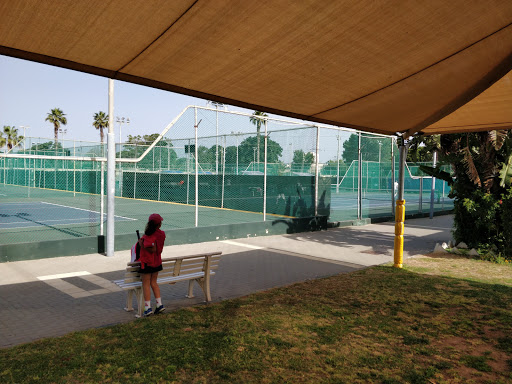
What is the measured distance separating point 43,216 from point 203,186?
731cm

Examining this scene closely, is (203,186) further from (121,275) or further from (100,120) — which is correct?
(100,120)

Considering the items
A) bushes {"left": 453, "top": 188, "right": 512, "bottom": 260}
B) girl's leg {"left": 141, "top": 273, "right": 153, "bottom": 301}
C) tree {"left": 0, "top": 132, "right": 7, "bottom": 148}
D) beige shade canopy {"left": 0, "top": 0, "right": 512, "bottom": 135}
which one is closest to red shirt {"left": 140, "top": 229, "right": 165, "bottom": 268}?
girl's leg {"left": 141, "top": 273, "right": 153, "bottom": 301}

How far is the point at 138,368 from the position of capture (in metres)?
4.22

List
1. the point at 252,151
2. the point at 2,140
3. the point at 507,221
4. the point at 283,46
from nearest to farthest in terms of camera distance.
Answer: 1. the point at 283,46
2. the point at 507,221
3. the point at 252,151
4. the point at 2,140

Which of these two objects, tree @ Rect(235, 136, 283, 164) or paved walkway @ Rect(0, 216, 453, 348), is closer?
paved walkway @ Rect(0, 216, 453, 348)

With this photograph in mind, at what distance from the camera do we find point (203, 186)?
22125mm

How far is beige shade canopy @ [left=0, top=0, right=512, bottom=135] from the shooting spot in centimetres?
348

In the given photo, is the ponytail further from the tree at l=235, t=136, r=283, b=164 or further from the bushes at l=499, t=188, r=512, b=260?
the tree at l=235, t=136, r=283, b=164

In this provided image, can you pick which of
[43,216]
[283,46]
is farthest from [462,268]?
[43,216]

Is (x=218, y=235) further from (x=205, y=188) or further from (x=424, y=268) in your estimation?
(x=205, y=188)

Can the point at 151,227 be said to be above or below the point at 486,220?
above

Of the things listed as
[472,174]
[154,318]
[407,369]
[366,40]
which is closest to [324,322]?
[407,369]

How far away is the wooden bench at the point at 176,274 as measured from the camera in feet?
19.2

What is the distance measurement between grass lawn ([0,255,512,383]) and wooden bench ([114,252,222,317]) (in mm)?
434
